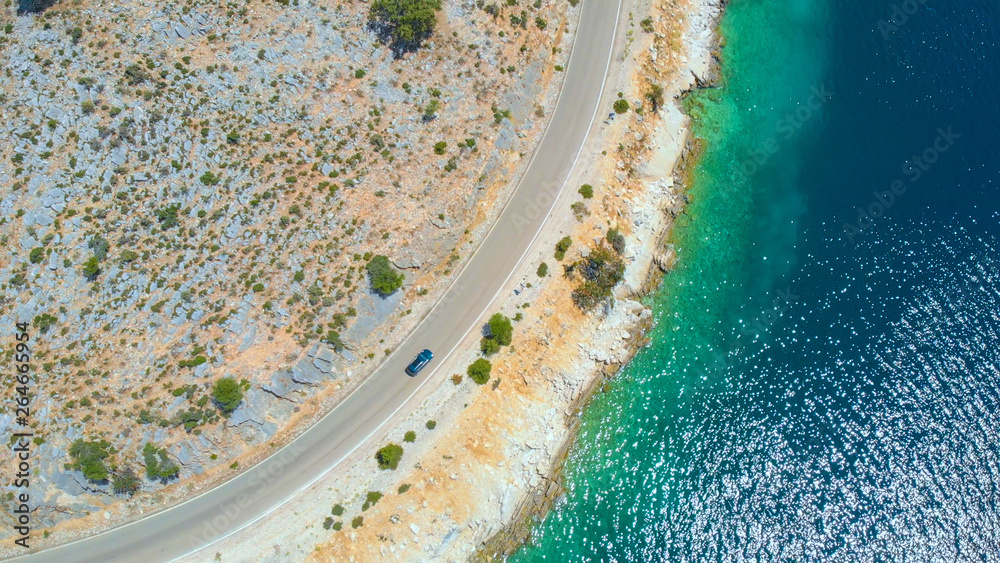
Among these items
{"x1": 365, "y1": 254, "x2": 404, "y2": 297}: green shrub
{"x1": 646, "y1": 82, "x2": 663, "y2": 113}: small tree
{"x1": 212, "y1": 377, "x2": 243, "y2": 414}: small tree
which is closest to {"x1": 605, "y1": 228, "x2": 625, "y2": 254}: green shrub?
{"x1": 646, "y1": 82, "x2": 663, "y2": 113}: small tree

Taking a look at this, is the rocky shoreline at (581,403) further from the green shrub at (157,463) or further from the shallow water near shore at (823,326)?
the green shrub at (157,463)

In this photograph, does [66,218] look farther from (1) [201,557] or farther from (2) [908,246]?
(2) [908,246]

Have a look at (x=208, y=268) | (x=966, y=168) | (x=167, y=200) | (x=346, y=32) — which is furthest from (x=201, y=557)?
(x=966, y=168)

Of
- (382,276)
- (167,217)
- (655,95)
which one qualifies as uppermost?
(167,217)

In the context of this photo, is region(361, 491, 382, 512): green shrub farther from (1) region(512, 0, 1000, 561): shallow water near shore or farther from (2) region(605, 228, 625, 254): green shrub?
(2) region(605, 228, 625, 254): green shrub

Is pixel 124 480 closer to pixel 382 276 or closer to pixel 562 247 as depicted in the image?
pixel 382 276

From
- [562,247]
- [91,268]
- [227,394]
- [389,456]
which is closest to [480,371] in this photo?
[389,456]
